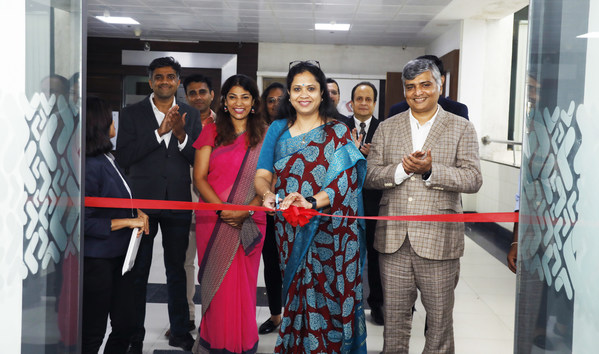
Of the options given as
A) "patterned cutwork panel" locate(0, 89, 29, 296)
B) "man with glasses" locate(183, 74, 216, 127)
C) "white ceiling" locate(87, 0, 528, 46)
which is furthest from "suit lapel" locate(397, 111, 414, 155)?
"white ceiling" locate(87, 0, 528, 46)

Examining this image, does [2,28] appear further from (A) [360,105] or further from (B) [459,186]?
(A) [360,105]

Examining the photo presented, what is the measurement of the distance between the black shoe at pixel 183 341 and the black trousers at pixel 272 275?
1.84ft

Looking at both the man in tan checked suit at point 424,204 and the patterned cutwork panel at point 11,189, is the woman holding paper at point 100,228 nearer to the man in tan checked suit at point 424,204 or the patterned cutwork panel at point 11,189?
the patterned cutwork panel at point 11,189

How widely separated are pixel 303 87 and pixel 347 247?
0.77 m

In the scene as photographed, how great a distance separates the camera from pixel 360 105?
417 cm

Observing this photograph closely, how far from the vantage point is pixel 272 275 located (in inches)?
144

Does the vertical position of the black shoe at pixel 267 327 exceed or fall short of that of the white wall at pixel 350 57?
it falls short

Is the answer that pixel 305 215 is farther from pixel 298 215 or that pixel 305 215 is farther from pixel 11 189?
pixel 11 189

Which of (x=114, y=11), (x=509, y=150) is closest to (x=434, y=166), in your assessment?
(x=509, y=150)

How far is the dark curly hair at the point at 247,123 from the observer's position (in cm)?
309

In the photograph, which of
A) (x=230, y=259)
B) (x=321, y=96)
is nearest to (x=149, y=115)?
(x=230, y=259)

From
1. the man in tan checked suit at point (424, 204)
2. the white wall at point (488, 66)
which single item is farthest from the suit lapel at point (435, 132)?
the white wall at point (488, 66)

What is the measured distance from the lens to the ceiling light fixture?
9.74 m

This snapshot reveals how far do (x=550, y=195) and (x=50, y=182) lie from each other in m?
1.72
